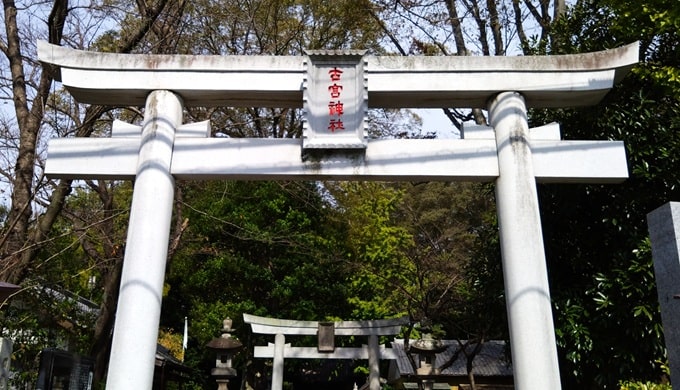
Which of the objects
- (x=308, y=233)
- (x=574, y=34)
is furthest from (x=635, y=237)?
(x=308, y=233)

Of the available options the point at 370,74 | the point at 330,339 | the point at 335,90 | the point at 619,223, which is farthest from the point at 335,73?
the point at 330,339

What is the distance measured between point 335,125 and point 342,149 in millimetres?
253

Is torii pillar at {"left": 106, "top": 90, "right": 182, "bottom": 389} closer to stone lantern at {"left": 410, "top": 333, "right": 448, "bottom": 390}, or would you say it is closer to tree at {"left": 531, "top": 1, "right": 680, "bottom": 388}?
tree at {"left": 531, "top": 1, "right": 680, "bottom": 388}

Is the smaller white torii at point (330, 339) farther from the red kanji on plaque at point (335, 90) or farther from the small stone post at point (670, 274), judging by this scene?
the small stone post at point (670, 274)

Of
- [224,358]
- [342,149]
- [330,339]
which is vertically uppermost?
[342,149]

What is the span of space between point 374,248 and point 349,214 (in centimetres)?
138

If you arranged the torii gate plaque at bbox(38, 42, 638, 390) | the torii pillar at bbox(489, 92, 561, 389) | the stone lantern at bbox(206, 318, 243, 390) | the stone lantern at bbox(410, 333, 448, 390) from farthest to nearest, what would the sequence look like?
the stone lantern at bbox(206, 318, 243, 390)
the stone lantern at bbox(410, 333, 448, 390)
the torii gate plaque at bbox(38, 42, 638, 390)
the torii pillar at bbox(489, 92, 561, 389)

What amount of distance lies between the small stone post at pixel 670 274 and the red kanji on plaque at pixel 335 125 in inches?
112

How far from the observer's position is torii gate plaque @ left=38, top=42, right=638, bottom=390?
5.38 meters

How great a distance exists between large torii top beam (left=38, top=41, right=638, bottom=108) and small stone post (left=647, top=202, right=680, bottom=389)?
7.23 feet

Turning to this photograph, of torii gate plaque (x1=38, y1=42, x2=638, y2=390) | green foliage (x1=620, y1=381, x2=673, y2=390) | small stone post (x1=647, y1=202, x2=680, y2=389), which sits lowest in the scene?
green foliage (x1=620, y1=381, x2=673, y2=390)

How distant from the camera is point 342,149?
561 centimetres

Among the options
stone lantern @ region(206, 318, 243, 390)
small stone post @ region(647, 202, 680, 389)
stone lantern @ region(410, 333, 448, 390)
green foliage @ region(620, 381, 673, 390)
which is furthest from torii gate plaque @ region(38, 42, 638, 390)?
stone lantern @ region(206, 318, 243, 390)

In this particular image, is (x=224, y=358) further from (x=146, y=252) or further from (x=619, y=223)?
(x=619, y=223)
